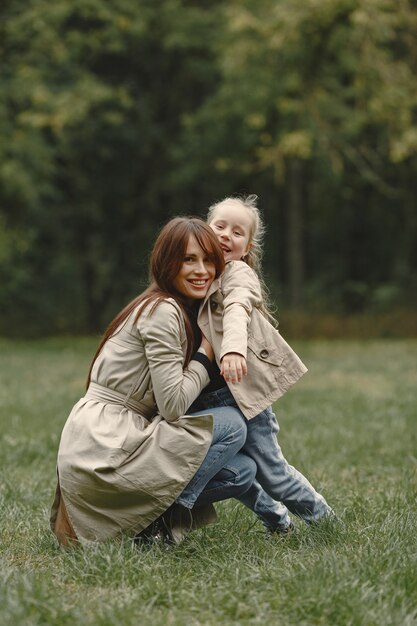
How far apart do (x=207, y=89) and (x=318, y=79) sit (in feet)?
25.4

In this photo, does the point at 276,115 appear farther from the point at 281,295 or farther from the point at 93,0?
the point at 281,295

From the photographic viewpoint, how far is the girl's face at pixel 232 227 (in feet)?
14.9

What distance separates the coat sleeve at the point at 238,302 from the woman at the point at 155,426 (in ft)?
0.34

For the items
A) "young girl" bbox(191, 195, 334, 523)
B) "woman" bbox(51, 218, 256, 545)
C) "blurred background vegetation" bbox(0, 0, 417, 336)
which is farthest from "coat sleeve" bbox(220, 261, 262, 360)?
"blurred background vegetation" bbox(0, 0, 417, 336)

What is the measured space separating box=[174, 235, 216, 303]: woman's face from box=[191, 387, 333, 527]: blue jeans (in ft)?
1.59

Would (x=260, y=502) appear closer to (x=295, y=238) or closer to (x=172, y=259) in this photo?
(x=172, y=259)

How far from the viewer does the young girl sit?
4.30 m

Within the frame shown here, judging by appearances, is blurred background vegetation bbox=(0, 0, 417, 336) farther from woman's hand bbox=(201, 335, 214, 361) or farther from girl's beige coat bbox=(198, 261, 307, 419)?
Result: woman's hand bbox=(201, 335, 214, 361)


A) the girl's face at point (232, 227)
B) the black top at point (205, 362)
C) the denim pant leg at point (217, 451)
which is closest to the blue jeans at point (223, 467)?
the denim pant leg at point (217, 451)

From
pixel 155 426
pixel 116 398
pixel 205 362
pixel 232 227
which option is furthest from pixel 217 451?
pixel 232 227

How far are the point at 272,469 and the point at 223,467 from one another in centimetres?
28

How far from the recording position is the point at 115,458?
4082mm

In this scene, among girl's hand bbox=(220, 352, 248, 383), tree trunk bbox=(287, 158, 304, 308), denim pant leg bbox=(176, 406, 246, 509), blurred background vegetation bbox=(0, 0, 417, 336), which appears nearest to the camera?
girl's hand bbox=(220, 352, 248, 383)

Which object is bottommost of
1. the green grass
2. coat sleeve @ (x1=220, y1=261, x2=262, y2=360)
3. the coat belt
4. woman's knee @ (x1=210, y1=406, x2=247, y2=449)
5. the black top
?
the green grass
